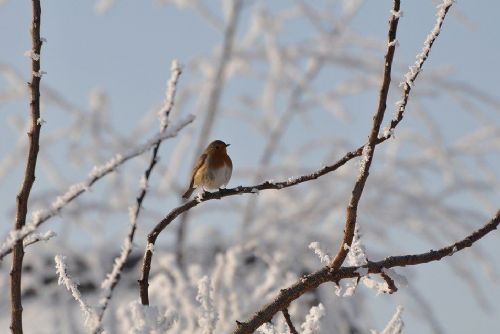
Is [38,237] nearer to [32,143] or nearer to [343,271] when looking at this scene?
[32,143]

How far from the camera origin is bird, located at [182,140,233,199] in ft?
9.56

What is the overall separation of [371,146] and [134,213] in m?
0.45

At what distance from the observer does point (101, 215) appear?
20.1 ft

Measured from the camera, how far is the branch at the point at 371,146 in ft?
3.74

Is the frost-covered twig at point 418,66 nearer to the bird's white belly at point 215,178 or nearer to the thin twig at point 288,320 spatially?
the thin twig at point 288,320

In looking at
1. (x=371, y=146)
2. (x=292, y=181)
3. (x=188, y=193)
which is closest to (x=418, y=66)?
(x=371, y=146)

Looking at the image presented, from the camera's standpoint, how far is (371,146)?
4.04ft

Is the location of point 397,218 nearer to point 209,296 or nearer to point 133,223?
point 209,296

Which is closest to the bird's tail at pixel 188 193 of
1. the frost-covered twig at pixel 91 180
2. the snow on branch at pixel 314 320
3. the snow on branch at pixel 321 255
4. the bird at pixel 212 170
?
the bird at pixel 212 170

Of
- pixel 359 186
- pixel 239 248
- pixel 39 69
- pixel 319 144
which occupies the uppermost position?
pixel 319 144

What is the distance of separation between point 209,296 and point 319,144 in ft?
16.2

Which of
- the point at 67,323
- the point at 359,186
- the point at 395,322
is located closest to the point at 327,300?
the point at 67,323

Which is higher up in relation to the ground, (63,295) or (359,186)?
(63,295)

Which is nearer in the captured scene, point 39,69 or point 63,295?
point 39,69
